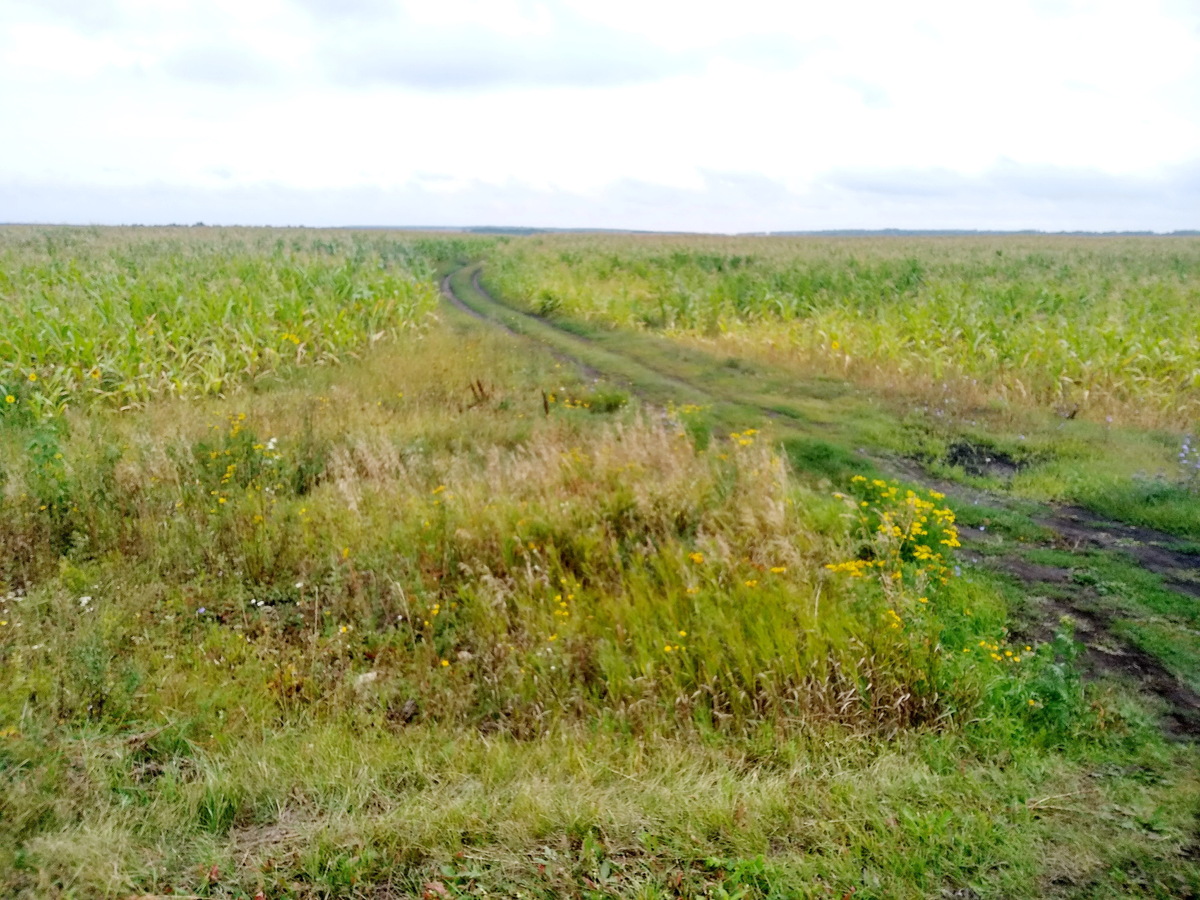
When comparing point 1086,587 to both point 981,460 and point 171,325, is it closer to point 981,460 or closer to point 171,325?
point 981,460

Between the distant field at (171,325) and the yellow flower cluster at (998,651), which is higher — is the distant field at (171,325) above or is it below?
above

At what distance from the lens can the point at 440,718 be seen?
4.67 meters

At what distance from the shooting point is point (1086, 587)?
567 centimetres

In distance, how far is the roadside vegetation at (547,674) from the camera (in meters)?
3.19

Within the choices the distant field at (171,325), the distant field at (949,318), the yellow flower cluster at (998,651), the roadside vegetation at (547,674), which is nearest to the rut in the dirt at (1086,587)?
the roadside vegetation at (547,674)

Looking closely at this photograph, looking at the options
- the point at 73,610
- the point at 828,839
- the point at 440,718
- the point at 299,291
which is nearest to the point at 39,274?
the point at 299,291

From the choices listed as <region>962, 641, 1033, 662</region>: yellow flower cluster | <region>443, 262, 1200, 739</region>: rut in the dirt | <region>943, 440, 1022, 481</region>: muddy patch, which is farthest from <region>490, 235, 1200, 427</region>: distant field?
<region>962, 641, 1033, 662</region>: yellow flower cluster

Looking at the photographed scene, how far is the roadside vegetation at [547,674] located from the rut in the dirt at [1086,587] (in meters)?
0.09

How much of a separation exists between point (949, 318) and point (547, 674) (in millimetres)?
12884

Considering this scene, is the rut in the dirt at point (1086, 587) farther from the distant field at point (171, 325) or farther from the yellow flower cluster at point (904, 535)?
the distant field at point (171, 325)

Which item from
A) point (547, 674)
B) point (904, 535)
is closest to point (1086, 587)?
point (904, 535)

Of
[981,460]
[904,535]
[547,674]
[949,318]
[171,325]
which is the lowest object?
[547,674]

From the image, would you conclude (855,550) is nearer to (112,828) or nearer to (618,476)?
(618,476)

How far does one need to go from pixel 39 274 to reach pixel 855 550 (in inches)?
676
